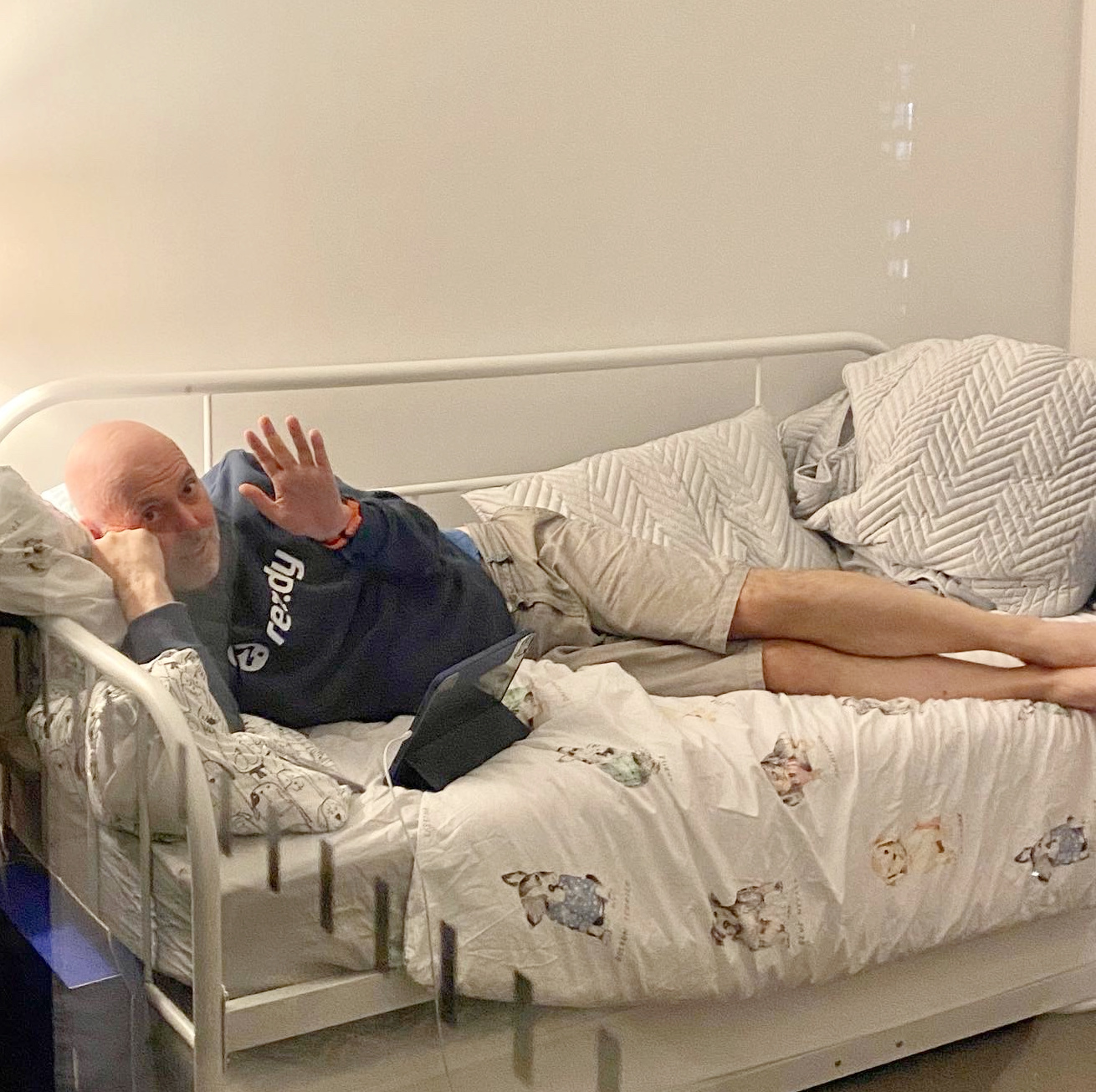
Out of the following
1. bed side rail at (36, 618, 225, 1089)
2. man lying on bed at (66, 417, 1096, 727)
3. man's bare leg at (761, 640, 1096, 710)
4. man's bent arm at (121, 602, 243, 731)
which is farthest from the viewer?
man's bare leg at (761, 640, 1096, 710)

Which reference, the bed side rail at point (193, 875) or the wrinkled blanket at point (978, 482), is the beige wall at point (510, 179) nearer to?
the wrinkled blanket at point (978, 482)

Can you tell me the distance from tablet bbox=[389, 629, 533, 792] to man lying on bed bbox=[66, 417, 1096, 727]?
1.6 inches

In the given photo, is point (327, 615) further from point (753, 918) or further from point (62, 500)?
point (753, 918)

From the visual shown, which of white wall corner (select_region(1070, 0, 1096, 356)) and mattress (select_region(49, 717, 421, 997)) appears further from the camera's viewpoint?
white wall corner (select_region(1070, 0, 1096, 356))

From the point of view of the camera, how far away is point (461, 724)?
129 cm

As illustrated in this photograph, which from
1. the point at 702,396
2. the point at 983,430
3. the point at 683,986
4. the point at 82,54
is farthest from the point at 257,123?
the point at 683,986

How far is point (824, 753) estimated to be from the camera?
4.77 ft

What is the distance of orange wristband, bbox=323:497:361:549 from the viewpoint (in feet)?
4.71

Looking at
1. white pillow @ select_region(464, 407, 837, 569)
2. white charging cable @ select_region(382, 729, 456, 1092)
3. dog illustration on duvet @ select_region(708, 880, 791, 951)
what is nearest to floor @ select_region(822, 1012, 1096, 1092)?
dog illustration on duvet @ select_region(708, 880, 791, 951)

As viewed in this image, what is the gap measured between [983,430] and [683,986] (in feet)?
3.34

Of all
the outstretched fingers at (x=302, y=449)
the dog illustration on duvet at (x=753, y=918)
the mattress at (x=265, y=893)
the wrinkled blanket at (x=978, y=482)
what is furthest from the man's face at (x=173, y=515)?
the wrinkled blanket at (x=978, y=482)

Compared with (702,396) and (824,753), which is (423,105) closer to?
(702,396)

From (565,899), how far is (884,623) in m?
0.58

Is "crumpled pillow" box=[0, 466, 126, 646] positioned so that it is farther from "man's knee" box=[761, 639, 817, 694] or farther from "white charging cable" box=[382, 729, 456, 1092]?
"man's knee" box=[761, 639, 817, 694]
